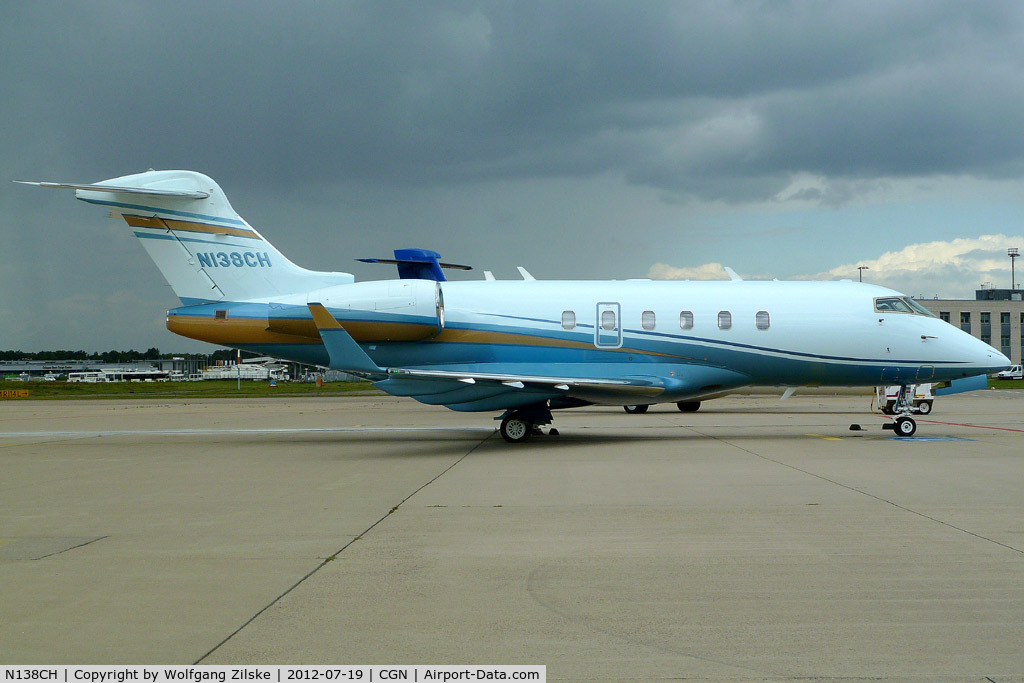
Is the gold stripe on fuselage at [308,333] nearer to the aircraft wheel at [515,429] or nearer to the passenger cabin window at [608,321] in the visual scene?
the passenger cabin window at [608,321]

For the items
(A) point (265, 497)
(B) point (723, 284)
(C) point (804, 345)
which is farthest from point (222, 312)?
(C) point (804, 345)

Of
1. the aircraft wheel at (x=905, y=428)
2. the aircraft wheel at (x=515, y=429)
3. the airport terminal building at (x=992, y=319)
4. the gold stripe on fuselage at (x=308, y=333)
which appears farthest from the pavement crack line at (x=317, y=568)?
the airport terminal building at (x=992, y=319)

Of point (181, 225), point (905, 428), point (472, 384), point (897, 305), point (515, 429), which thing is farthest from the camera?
point (897, 305)

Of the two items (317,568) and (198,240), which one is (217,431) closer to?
(198,240)

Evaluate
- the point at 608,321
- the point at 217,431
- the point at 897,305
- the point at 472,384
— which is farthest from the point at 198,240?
the point at 897,305

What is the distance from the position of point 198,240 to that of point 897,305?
16.4 metres

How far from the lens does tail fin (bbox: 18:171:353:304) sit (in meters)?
17.8

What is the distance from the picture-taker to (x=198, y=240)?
1823 cm

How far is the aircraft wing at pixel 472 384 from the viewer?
15305 mm

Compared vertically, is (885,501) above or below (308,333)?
below

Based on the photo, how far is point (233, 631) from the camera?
4.92 m

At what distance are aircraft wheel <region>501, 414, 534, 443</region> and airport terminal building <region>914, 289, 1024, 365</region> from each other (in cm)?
9319

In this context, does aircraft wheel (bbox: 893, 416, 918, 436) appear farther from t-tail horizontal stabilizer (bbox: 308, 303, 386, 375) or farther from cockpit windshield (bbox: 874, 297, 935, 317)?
t-tail horizontal stabilizer (bbox: 308, 303, 386, 375)

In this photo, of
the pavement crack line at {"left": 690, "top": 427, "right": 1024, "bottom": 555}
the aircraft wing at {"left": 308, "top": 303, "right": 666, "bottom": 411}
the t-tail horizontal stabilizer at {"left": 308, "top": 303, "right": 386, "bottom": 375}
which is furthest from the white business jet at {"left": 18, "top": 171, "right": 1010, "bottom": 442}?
the pavement crack line at {"left": 690, "top": 427, "right": 1024, "bottom": 555}
